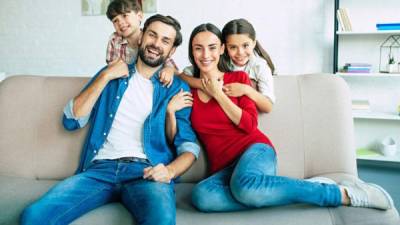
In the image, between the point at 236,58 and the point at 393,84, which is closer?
the point at 236,58

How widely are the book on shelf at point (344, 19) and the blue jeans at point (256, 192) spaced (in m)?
2.28

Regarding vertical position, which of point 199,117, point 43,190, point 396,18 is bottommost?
point 43,190

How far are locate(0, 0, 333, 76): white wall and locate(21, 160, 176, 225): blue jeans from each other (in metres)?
2.44

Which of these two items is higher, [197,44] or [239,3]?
[239,3]

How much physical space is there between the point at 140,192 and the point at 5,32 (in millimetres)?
3687

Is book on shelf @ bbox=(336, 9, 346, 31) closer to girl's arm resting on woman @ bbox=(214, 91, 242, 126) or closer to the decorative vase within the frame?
the decorative vase

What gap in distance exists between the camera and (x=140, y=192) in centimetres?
150

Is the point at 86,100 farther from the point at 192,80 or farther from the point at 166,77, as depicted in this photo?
the point at 192,80

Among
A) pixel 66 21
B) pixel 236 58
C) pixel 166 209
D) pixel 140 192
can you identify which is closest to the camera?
pixel 166 209

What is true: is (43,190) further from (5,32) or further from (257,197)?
(5,32)

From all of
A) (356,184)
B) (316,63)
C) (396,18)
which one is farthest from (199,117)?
(396,18)

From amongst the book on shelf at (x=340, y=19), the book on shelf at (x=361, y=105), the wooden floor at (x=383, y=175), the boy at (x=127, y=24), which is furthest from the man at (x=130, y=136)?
the book on shelf at (x=361, y=105)

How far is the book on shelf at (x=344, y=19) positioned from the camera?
3.42 m

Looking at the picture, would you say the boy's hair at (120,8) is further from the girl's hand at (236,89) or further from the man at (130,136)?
the girl's hand at (236,89)
